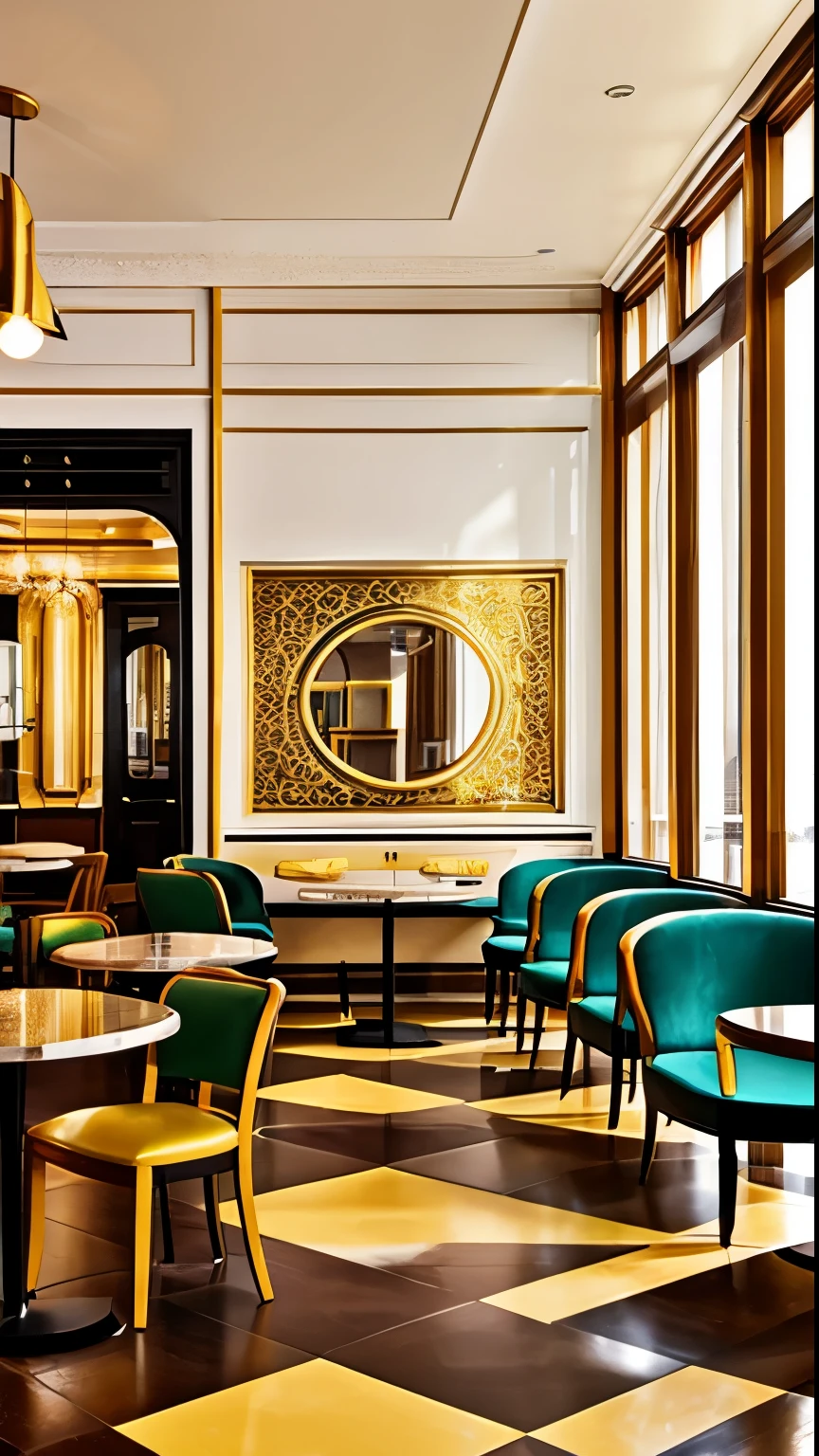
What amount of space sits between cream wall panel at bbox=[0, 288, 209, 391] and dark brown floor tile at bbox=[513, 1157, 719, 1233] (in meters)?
5.09

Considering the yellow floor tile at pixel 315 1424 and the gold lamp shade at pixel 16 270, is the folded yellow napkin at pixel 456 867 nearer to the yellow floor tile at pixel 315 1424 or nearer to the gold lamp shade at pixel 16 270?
the gold lamp shade at pixel 16 270

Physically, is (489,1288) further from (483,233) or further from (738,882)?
(483,233)

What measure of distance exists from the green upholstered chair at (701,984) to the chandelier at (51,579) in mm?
5676

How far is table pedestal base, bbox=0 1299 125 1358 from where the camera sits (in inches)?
123

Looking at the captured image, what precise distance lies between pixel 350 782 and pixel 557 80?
3.92 meters

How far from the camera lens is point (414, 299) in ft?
25.2

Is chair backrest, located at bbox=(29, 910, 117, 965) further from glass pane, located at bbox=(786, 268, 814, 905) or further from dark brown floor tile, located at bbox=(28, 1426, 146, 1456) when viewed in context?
glass pane, located at bbox=(786, 268, 814, 905)

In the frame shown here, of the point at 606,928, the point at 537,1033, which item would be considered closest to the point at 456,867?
the point at 537,1033

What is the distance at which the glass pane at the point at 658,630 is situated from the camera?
22.9 feet

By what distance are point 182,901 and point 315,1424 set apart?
3.61 meters

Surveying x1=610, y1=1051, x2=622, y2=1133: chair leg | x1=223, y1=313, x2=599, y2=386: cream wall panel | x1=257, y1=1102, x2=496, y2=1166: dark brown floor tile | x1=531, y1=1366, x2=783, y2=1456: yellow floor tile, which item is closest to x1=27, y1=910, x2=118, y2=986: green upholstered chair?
x1=257, y1=1102, x2=496, y2=1166: dark brown floor tile

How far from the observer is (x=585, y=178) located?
6309 millimetres

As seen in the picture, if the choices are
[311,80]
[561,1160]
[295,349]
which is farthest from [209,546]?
[561,1160]

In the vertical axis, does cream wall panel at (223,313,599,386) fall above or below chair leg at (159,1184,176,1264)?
above
